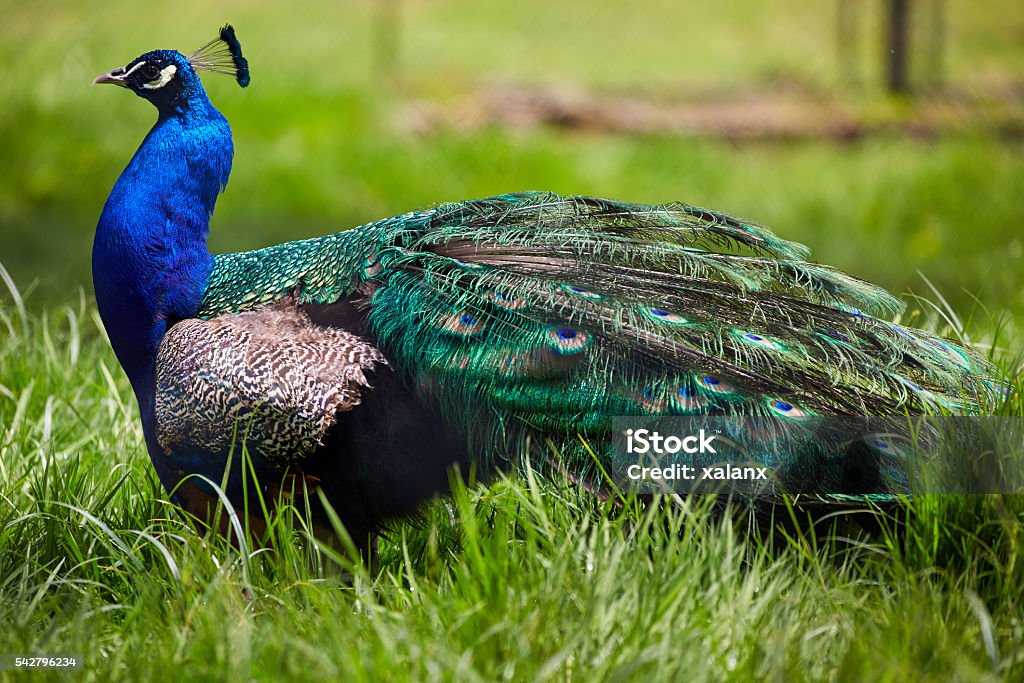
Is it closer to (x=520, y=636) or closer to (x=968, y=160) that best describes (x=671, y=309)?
(x=520, y=636)

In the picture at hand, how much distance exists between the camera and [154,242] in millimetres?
2627

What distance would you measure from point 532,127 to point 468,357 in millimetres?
5764

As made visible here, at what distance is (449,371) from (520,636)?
2.20 feet

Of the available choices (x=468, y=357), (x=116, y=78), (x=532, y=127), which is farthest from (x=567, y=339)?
(x=532, y=127)

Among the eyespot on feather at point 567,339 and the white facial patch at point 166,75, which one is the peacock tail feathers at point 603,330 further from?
the white facial patch at point 166,75

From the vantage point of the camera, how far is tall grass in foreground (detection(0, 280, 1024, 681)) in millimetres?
1989

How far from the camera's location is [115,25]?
8.40 metres

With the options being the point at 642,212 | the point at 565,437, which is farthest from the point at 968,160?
the point at 565,437

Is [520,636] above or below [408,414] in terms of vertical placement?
below

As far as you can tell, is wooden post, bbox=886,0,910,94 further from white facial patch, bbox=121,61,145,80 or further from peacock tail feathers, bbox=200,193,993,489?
white facial patch, bbox=121,61,145,80

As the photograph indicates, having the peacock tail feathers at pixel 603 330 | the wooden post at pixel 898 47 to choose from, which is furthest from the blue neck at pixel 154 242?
the wooden post at pixel 898 47

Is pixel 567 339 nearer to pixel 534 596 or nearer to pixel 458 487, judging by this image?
pixel 458 487

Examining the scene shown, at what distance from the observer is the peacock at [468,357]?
94.7 inches

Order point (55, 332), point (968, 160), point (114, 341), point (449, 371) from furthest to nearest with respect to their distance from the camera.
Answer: point (968, 160)
point (55, 332)
point (114, 341)
point (449, 371)
